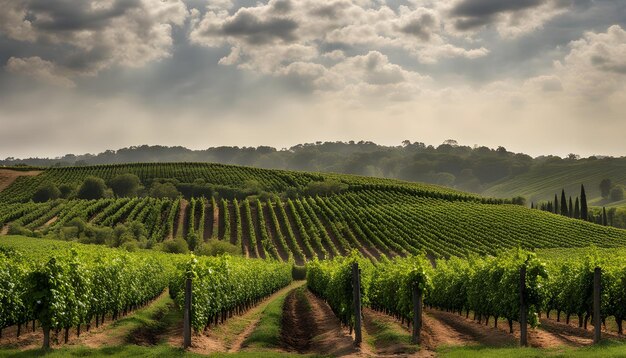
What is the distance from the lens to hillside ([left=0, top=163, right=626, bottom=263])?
90.1 m

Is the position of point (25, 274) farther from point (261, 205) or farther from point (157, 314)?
point (261, 205)

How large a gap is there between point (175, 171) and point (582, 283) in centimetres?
15083

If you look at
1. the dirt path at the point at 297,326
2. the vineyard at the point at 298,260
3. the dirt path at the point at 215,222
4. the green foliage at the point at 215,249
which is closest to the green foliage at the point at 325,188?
the vineyard at the point at 298,260

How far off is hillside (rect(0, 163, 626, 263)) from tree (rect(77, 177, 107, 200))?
11675mm

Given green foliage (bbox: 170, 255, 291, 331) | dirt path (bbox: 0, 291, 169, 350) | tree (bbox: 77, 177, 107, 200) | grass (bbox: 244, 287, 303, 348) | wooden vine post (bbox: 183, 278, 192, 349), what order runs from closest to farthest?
wooden vine post (bbox: 183, 278, 192, 349) → dirt path (bbox: 0, 291, 169, 350) → grass (bbox: 244, 287, 303, 348) → green foliage (bbox: 170, 255, 291, 331) → tree (bbox: 77, 177, 107, 200)

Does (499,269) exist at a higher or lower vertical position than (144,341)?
higher

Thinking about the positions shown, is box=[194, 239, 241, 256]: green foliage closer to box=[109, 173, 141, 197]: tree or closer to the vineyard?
the vineyard

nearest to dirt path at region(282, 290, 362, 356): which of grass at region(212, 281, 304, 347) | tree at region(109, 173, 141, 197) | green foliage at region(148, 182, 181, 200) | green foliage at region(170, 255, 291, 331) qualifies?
grass at region(212, 281, 304, 347)

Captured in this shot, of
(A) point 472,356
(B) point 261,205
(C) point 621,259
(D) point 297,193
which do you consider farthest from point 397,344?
(D) point 297,193

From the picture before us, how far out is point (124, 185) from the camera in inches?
5714

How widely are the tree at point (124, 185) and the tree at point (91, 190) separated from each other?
694cm

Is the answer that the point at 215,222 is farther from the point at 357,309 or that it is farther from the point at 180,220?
the point at 357,309

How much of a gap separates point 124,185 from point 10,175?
3241cm

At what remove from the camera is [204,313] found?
26125mm
